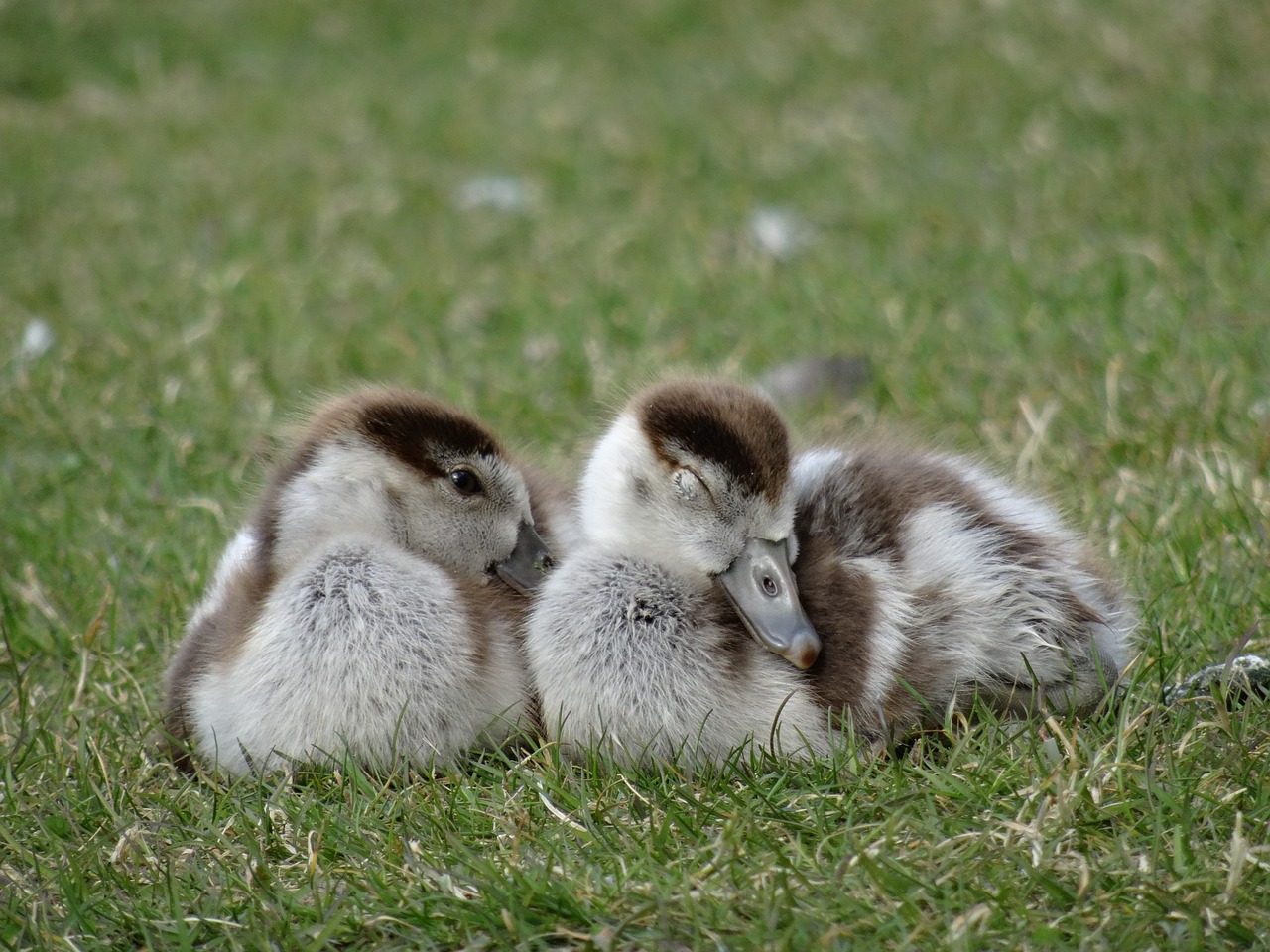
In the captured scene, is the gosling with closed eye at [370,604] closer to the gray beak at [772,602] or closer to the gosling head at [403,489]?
the gosling head at [403,489]

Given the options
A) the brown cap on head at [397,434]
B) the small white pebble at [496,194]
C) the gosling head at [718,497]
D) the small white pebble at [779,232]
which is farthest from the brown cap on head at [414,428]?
the small white pebble at [496,194]

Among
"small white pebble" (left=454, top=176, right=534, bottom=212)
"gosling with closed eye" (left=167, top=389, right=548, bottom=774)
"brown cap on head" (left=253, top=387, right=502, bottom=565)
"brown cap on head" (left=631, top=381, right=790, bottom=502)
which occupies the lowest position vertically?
"small white pebble" (left=454, top=176, right=534, bottom=212)

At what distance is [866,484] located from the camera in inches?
129

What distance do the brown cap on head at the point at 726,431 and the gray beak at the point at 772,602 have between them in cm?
14

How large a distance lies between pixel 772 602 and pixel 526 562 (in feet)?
2.53

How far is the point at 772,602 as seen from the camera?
3031mm

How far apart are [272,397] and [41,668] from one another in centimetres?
188

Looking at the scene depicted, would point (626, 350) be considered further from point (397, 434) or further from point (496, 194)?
point (496, 194)

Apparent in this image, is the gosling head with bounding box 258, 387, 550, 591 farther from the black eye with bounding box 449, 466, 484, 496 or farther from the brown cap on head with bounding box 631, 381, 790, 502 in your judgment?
the brown cap on head with bounding box 631, 381, 790, 502

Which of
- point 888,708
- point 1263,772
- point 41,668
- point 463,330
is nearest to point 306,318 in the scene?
point 463,330

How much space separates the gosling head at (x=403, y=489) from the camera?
3.40 meters

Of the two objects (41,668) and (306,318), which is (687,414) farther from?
(306,318)

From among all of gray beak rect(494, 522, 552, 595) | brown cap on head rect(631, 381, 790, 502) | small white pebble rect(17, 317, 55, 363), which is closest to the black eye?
gray beak rect(494, 522, 552, 595)

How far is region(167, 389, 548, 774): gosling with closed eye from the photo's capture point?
3061 mm
